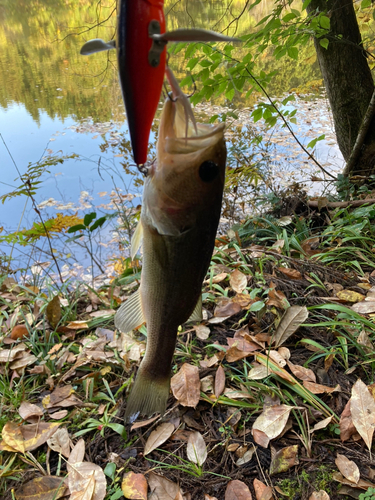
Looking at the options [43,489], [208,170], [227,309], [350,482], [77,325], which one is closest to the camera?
[208,170]

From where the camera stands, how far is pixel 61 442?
6.41 feet

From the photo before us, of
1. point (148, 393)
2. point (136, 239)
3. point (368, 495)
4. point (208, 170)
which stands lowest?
point (368, 495)

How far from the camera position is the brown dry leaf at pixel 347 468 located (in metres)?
1.62

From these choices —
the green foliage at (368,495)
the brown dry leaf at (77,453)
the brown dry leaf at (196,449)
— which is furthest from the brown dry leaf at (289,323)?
the brown dry leaf at (77,453)

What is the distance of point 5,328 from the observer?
2.94 meters

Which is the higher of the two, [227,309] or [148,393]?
[148,393]

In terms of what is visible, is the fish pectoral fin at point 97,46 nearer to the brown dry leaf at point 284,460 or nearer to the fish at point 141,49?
the fish at point 141,49

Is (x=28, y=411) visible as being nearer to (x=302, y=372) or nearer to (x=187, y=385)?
(x=187, y=385)

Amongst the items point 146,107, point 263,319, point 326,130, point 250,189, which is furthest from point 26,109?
point 146,107

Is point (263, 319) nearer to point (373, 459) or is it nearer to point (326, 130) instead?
point (373, 459)

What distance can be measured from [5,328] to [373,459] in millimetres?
2872

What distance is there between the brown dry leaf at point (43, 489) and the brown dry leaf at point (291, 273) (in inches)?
87.2

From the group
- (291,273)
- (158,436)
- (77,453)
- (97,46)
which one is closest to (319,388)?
(158,436)

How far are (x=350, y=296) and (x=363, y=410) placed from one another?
101 cm
